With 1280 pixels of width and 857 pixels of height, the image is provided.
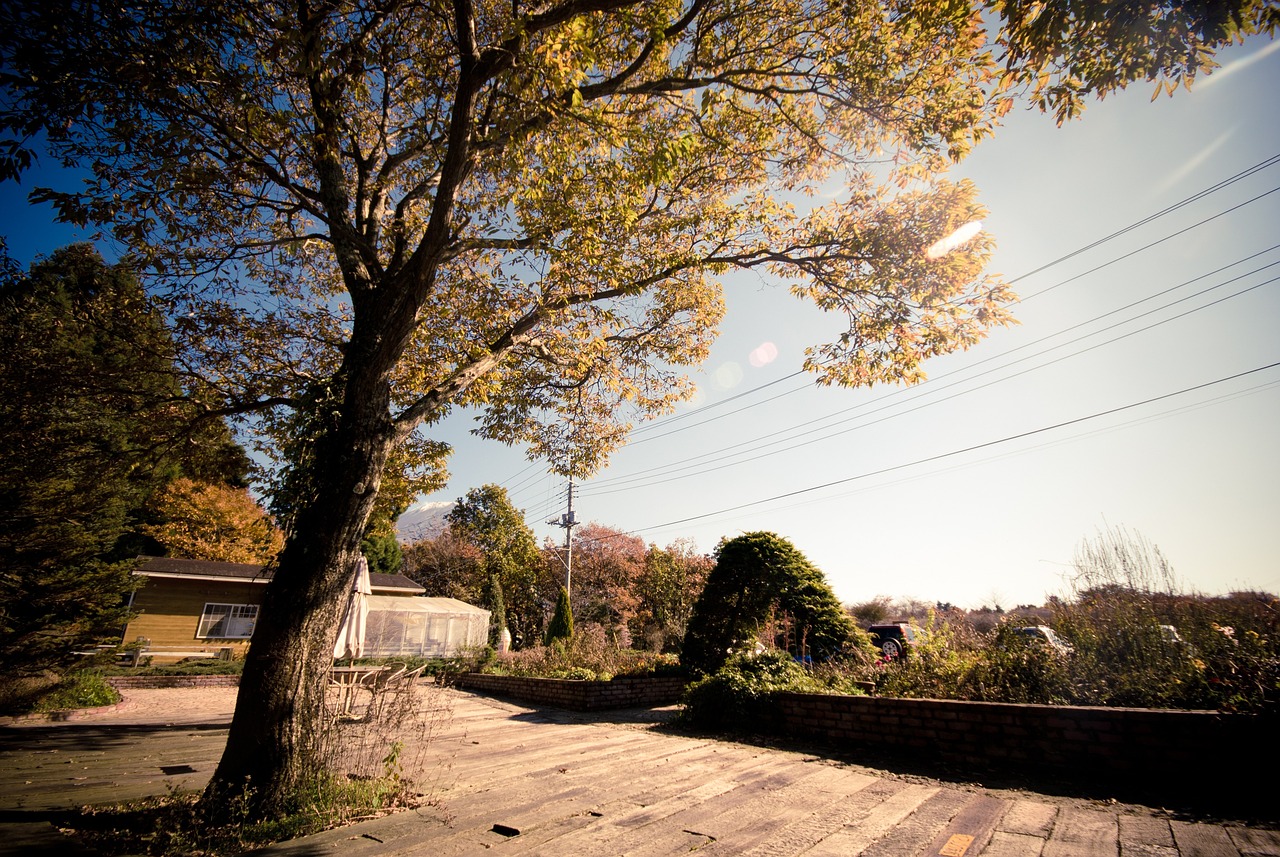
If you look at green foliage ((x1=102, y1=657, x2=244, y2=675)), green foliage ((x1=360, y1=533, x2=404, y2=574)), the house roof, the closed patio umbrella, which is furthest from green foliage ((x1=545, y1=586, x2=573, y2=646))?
green foliage ((x1=360, y1=533, x2=404, y2=574))

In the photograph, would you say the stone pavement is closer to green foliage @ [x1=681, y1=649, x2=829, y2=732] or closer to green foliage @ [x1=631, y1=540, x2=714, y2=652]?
green foliage @ [x1=681, y1=649, x2=829, y2=732]

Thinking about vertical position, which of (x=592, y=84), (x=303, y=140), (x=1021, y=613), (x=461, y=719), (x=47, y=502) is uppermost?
(x=592, y=84)

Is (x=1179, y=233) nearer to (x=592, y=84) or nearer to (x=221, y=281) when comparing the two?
(x=592, y=84)

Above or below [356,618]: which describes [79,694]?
below

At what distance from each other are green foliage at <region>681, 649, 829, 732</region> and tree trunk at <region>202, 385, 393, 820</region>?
488 centimetres

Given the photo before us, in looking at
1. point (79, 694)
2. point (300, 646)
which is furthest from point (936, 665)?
point (79, 694)

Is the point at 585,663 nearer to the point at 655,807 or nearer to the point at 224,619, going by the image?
the point at 655,807

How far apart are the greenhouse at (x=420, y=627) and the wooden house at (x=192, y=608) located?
15.4 ft

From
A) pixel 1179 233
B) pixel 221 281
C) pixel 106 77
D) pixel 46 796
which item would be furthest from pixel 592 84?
pixel 1179 233

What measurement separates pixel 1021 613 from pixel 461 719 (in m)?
8.47

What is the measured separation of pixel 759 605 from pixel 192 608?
22109 millimetres

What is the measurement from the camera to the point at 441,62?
5.22m

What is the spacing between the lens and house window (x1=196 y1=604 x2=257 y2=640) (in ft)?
62.7

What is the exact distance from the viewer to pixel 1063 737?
164 inches
